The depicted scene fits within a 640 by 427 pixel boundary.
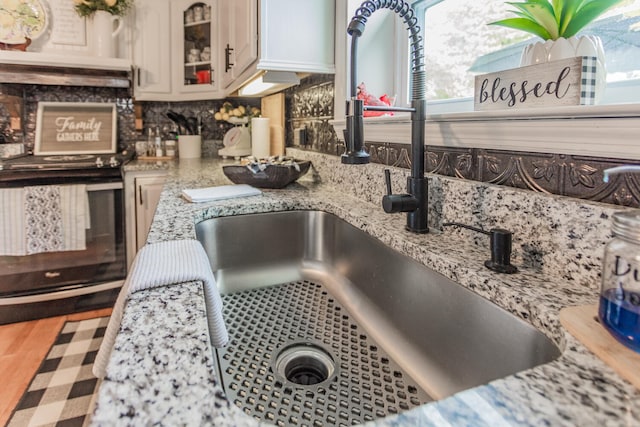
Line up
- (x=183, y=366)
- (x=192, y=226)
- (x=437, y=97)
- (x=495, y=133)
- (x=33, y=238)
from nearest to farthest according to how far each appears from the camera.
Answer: (x=183, y=366) < (x=495, y=133) < (x=192, y=226) < (x=437, y=97) < (x=33, y=238)

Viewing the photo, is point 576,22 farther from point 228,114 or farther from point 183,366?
point 228,114

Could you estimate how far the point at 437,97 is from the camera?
1.29 m

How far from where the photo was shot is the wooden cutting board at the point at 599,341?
385 mm

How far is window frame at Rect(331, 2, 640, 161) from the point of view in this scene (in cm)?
55

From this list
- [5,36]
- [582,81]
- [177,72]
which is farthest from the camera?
[177,72]

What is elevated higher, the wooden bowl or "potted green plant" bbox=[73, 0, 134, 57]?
"potted green plant" bbox=[73, 0, 134, 57]

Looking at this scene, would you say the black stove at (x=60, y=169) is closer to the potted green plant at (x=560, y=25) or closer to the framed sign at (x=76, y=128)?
the framed sign at (x=76, y=128)

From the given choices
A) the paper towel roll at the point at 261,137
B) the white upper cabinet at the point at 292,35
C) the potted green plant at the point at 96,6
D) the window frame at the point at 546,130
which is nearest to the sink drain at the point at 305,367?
A: the window frame at the point at 546,130

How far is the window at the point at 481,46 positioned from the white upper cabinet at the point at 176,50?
71.7 inches

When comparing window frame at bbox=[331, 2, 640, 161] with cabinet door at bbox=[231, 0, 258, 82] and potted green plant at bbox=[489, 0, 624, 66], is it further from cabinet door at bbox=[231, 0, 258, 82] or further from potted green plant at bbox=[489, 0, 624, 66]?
cabinet door at bbox=[231, 0, 258, 82]

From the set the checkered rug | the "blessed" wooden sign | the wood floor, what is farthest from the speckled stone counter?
the wood floor

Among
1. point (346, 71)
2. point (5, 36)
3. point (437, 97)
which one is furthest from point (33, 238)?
point (437, 97)

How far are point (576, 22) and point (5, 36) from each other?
283 cm

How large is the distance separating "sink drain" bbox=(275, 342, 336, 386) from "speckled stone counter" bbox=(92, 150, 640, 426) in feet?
0.86
